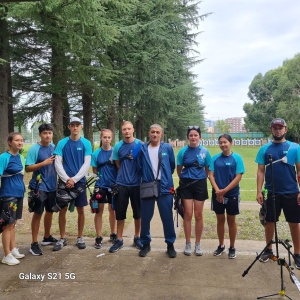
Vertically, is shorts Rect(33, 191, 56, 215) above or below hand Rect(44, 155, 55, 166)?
below

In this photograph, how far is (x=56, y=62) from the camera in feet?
43.4

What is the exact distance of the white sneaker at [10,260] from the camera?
4312 mm

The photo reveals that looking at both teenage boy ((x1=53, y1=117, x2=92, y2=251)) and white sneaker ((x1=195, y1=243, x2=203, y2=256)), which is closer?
white sneaker ((x1=195, y1=243, x2=203, y2=256))

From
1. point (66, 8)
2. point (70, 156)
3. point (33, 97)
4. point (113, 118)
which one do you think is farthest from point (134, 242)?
point (113, 118)

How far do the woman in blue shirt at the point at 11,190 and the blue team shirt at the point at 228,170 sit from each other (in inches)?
103

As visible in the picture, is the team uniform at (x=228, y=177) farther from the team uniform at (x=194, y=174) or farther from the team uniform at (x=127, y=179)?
the team uniform at (x=127, y=179)

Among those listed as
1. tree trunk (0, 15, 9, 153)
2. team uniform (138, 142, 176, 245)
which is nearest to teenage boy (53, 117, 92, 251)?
team uniform (138, 142, 176, 245)

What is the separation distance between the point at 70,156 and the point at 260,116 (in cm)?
5667

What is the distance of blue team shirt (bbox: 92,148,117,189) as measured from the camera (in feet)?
16.8

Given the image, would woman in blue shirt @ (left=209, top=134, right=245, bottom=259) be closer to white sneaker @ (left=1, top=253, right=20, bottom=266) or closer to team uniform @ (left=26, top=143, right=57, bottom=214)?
team uniform @ (left=26, top=143, right=57, bottom=214)

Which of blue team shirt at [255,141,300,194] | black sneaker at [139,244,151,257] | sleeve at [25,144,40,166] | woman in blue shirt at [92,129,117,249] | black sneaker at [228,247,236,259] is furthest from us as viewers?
woman in blue shirt at [92,129,117,249]

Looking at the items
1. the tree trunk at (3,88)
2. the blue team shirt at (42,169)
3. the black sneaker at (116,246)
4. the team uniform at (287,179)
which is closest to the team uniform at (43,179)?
the blue team shirt at (42,169)

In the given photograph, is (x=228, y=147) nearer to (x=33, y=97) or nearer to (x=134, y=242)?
(x=134, y=242)

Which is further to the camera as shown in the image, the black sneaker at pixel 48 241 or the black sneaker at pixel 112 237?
the black sneaker at pixel 112 237
